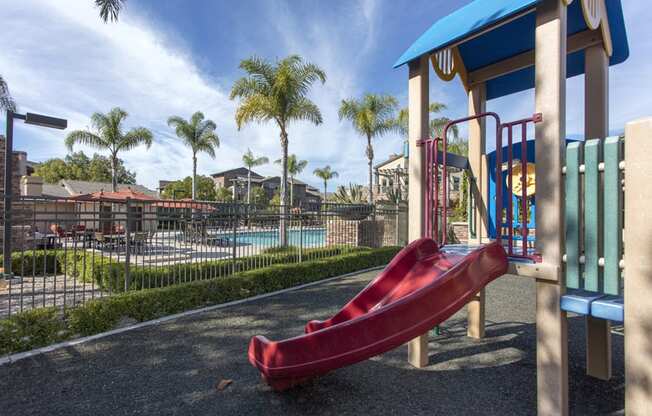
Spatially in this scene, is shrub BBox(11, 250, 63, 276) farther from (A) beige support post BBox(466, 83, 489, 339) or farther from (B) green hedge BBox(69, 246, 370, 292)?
(A) beige support post BBox(466, 83, 489, 339)

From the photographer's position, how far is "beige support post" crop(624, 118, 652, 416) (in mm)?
2055

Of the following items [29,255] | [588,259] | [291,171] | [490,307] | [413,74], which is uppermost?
[291,171]

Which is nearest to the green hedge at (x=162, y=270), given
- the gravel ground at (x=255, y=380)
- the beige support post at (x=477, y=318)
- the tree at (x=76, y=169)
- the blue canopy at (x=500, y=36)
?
the gravel ground at (x=255, y=380)

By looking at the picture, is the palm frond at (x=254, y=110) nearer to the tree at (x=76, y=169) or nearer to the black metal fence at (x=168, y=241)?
the black metal fence at (x=168, y=241)

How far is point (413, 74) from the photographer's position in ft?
12.1

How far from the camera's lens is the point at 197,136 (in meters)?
27.6

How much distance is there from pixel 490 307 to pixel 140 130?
88.2 ft

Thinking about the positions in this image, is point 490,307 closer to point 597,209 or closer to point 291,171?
point 597,209

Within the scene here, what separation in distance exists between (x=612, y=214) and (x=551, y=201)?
37cm

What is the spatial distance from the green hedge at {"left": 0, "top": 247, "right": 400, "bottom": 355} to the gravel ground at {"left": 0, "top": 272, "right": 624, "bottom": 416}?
1.26ft

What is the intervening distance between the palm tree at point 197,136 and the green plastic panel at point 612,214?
28.0 metres

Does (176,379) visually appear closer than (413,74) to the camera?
Yes

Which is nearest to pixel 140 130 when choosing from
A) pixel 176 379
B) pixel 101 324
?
pixel 101 324

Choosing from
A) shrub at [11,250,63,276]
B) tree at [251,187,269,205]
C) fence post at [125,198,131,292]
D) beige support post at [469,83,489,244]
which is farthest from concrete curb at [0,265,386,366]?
tree at [251,187,269,205]
